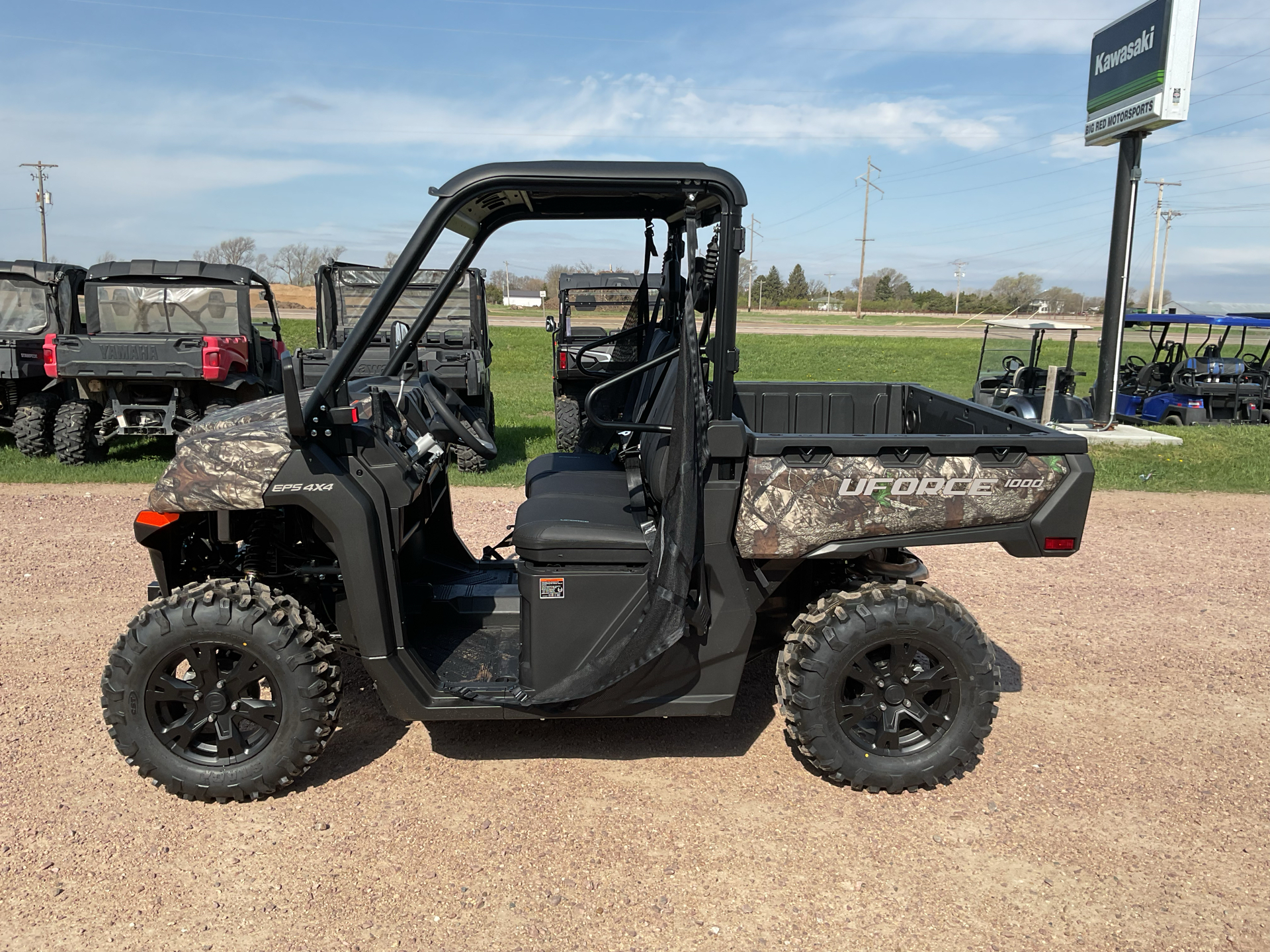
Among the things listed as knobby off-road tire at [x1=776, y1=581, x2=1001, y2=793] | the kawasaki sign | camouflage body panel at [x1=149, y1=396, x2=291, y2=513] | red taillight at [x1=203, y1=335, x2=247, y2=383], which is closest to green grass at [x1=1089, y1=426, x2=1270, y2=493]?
the kawasaki sign

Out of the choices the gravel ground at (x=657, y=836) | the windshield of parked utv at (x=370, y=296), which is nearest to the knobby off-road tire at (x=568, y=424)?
the windshield of parked utv at (x=370, y=296)

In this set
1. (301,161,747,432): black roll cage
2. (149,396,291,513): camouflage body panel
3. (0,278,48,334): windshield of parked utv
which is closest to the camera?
(301,161,747,432): black roll cage

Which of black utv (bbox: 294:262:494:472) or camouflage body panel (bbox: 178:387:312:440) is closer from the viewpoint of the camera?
camouflage body panel (bbox: 178:387:312:440)

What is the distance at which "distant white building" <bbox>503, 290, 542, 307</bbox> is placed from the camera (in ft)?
198

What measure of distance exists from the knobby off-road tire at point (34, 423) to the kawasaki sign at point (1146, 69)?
13071 mm

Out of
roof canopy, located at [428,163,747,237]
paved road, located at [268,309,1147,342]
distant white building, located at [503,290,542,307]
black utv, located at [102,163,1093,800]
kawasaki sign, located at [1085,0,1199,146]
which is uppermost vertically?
kawasaki sign, located at [1085,0,1199,146]

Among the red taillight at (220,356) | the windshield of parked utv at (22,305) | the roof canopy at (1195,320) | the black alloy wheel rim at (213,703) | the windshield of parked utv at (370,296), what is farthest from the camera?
the roof canopy at (1195,320)

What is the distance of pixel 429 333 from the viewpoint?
34.6ft

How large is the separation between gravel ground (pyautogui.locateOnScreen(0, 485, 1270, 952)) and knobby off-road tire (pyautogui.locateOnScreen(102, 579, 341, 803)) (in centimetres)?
14

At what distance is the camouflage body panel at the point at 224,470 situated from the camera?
2.97 meters

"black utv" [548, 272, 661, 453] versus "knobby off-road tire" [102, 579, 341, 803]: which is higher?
"black utv" [548, 272, 661, 453]

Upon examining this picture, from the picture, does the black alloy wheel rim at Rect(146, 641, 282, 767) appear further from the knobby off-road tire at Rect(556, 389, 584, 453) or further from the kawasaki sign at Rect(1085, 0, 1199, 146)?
the kawasaki sign at Rect(1085, 0, 1199, 146)

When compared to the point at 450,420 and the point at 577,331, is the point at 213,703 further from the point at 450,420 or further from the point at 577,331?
the point at 577,331

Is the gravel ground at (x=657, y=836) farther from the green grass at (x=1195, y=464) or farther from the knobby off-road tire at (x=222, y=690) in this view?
the green grass at (x=1195, y=464)
